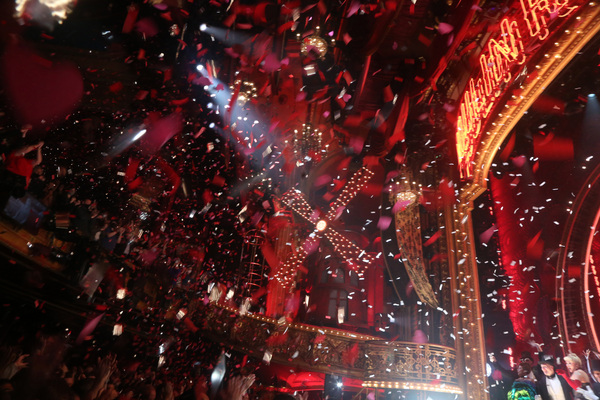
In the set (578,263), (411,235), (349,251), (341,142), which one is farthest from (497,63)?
(349,251)

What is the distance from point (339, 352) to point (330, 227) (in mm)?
4732

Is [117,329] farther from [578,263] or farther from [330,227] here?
[578,263]

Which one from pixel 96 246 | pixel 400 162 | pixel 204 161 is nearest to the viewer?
pixel 96 246

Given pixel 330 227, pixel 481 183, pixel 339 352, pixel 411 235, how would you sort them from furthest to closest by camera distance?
pixel 330 227, pixel 339 352, pixel 411 235, pixel 481 183

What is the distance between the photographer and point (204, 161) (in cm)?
834

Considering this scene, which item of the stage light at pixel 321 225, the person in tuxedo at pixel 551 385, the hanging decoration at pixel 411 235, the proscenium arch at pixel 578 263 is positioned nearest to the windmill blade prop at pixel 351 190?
the stage light at pixel 321 225

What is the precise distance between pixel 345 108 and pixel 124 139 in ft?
15.8

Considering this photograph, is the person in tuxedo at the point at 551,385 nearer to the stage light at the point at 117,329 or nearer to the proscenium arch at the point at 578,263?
the proscenium arch at the point at 578,263

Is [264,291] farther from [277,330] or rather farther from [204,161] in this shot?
[204,161]

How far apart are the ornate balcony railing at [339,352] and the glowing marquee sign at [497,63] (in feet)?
11.4

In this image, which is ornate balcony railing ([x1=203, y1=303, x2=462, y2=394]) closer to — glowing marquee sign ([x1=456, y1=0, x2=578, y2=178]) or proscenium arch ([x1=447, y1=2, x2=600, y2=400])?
proscenium arch ([x1=447, y1=2, x2=600, y2=400])

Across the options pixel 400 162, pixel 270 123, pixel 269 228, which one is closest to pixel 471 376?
pixel 400 162

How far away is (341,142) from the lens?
7.78m

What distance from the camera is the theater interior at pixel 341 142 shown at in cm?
454
